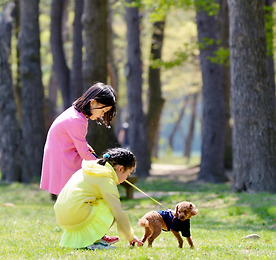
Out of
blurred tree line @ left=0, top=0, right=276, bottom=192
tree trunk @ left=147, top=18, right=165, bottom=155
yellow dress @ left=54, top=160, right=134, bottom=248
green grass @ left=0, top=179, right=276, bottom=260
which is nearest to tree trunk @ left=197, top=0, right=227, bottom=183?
blurred tree line @ left=0, top=0, right=276, bottom=192

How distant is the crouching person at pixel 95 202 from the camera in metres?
5.61

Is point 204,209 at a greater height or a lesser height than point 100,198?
lesser

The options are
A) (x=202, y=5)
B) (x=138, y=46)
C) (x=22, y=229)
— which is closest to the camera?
(x=22, y=229)

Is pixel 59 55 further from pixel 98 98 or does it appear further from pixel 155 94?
pixel 98 98

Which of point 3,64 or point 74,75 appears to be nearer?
point 3,64

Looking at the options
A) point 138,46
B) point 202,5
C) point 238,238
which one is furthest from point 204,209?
point 138,46

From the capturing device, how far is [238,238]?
749 centimetres

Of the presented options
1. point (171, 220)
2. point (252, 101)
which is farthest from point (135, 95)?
point (171, 220)

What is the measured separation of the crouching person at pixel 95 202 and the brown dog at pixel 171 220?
11.9 inches

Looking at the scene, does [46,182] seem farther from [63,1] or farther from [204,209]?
[63,1]

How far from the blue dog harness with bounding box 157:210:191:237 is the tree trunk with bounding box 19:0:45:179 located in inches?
464

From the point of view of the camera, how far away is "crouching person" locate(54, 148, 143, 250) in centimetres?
561

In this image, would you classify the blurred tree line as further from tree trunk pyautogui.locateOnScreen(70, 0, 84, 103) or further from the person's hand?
the person's hand

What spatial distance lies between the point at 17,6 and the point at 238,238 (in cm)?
Answer: 1612
